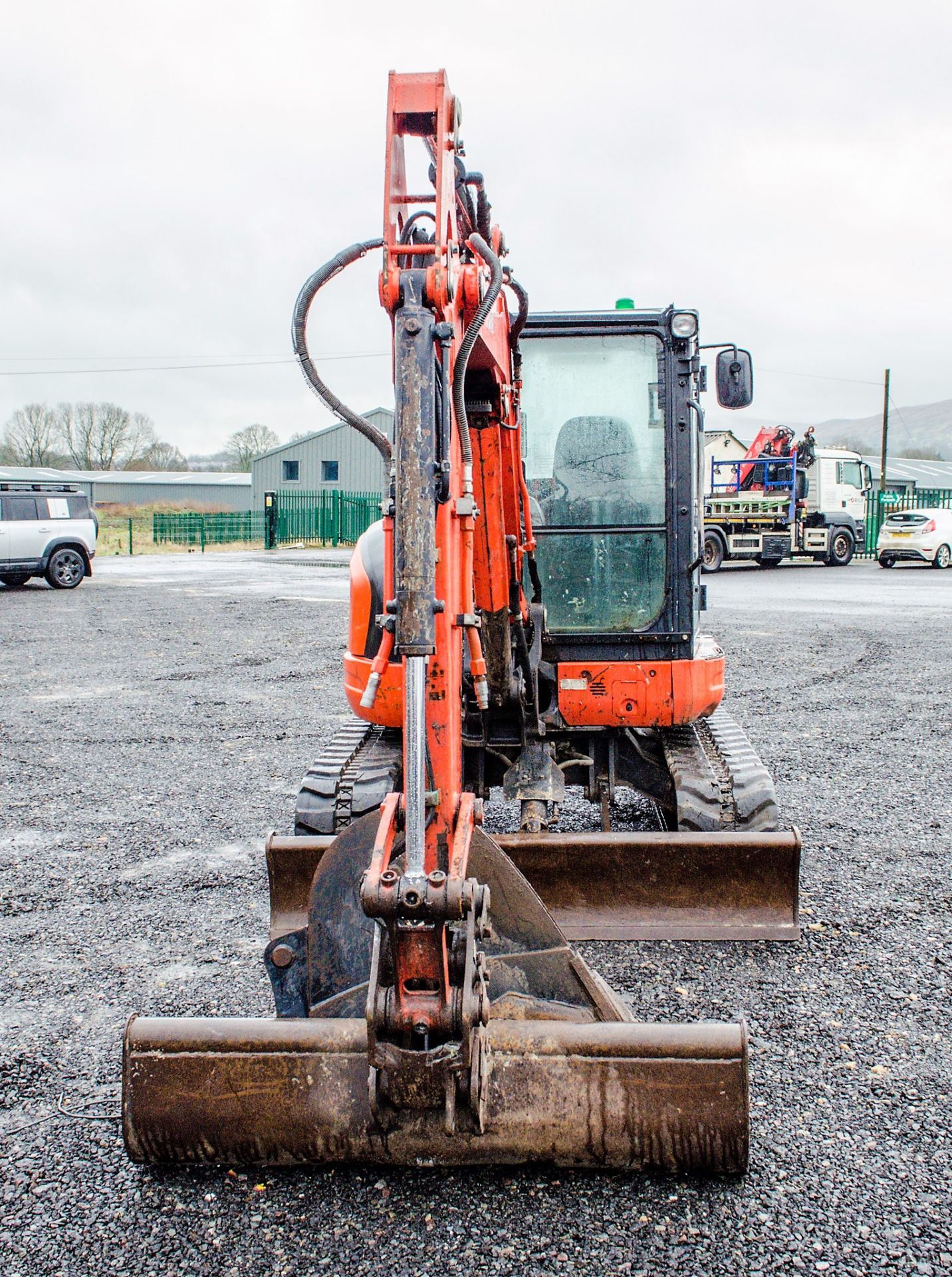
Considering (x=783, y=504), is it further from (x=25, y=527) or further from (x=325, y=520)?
(x=325, y=520)

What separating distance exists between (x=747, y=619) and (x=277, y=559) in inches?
788

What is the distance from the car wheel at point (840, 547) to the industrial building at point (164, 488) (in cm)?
4963

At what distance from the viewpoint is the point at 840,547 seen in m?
29.3

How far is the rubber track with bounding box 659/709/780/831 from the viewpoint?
4488mm

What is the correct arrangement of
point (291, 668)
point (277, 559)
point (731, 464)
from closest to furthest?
point (291, 668), point (731, 464), point (277, 559)

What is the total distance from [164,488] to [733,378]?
242 feet

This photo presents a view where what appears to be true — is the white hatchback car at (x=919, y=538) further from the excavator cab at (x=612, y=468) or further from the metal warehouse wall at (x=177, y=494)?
the metal warehouse wall at (x=177, y=494)

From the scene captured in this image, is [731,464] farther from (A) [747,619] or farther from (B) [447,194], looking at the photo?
(B) [447,194]

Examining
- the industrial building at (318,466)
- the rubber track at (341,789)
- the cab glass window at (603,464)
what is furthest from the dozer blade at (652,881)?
the industrial building at (318,466)

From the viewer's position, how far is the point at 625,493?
15.8 feet

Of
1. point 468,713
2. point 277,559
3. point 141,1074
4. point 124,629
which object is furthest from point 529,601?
point 277,559

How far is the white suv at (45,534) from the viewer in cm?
2045

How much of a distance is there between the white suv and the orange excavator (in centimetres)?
1773

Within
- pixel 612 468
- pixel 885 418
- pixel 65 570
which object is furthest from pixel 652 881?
pixel 885 418
